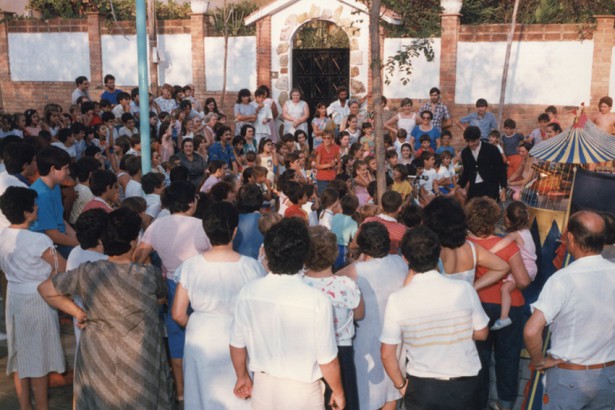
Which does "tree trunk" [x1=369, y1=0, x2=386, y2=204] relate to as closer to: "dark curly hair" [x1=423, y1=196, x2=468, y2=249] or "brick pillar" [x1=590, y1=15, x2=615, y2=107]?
"dark curly hair" [x1=423, y1=196, x2=468, y2=249]

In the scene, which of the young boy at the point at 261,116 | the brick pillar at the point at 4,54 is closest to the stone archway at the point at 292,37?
the young boy at the point at 261,116

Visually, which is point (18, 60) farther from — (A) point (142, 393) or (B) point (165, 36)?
(A) point (142, 393)

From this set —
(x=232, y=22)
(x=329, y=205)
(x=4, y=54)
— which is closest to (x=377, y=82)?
(x=329, y=205)

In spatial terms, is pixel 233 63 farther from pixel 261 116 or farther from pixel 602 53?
pixel 602 53

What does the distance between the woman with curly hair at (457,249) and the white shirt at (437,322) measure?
84 cm

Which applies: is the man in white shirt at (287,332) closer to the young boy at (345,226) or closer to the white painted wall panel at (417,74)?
the young boy at (345,226)

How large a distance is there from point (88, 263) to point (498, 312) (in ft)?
9.31

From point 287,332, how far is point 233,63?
15898 millimetres

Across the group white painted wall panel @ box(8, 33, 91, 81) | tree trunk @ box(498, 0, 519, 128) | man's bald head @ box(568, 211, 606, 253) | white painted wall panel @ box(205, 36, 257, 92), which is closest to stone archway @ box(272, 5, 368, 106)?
white painted wall panel @ box(205, 36, 257, 92)

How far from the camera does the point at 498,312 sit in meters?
5.39

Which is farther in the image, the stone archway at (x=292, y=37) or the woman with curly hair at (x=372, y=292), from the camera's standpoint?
the stone archway at (x=292, y=37)

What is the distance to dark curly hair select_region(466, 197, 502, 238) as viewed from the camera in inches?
210

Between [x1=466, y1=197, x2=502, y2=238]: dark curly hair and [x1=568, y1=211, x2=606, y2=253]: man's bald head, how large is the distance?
1125mm

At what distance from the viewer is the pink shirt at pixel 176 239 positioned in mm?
5449
